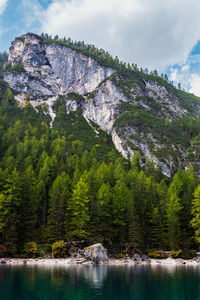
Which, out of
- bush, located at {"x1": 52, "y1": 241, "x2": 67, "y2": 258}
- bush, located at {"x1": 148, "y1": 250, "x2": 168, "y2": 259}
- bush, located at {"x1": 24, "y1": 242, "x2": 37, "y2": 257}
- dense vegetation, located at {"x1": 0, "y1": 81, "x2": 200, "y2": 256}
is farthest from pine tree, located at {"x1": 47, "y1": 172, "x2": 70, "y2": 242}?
bush, located at {"x1": 148, "y1": 250, "x2": 168, "y2": 259}

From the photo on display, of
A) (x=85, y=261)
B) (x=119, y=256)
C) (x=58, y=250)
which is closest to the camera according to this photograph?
(x=85, y=261)

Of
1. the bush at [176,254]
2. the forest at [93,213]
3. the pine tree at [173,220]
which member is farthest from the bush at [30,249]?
the pine tree at [173,220]

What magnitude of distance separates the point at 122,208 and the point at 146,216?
6680mm

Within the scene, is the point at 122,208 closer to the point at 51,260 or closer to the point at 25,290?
Result: the point at 51,260

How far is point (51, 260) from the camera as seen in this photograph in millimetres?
44875

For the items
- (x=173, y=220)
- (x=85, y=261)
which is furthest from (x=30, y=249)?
(x=173, y=220)

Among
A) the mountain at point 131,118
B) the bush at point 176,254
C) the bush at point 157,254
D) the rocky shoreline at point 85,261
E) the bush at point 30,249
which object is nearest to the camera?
the rocky shoreline at point 85,261

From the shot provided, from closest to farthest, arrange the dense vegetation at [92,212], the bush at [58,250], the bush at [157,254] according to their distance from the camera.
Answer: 1. the bush at [58,250]
2. the dense vegetation at [92,212]
3. the bush at [157,254]

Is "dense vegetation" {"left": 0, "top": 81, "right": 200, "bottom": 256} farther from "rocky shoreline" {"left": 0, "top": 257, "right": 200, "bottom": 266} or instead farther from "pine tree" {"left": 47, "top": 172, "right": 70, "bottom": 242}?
"rocky shoreline" {"left": 0, "top": 257, "right": 200, "bottom": 266}

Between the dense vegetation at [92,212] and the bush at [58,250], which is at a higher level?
the dense vegetation at [92,212]

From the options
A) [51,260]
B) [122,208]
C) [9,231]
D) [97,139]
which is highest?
[97,139]

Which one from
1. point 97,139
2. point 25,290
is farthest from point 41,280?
point 97,139

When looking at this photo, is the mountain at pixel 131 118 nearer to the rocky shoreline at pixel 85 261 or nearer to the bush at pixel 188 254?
the bush at pixel 188 254

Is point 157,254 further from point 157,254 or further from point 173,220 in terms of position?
point 173,220
